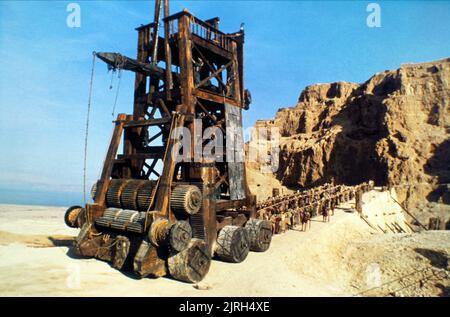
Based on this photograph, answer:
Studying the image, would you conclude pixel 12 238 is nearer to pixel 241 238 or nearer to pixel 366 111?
pixel 241 238

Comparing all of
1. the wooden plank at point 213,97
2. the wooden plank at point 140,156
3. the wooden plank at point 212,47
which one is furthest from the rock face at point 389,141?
the wooden plank at point 140,156

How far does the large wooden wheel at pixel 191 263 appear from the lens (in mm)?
7891

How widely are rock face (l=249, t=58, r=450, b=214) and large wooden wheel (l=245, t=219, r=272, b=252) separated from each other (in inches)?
1186

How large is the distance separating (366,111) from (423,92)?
26.5 ft

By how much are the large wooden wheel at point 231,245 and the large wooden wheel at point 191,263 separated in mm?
1392

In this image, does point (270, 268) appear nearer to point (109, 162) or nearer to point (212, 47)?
point (109, 162)

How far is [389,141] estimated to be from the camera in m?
40.3

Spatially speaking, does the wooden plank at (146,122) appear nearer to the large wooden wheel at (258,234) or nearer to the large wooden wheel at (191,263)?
the large wooden wheel at (191,263)

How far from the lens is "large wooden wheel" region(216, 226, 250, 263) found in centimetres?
978

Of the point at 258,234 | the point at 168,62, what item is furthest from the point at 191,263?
the point at 168,62

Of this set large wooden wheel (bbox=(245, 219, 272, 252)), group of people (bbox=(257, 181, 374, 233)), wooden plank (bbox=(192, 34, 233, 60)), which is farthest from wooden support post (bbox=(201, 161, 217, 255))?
group of people (bbox=(257, 181, 374, 233))

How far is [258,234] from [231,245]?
196cm
